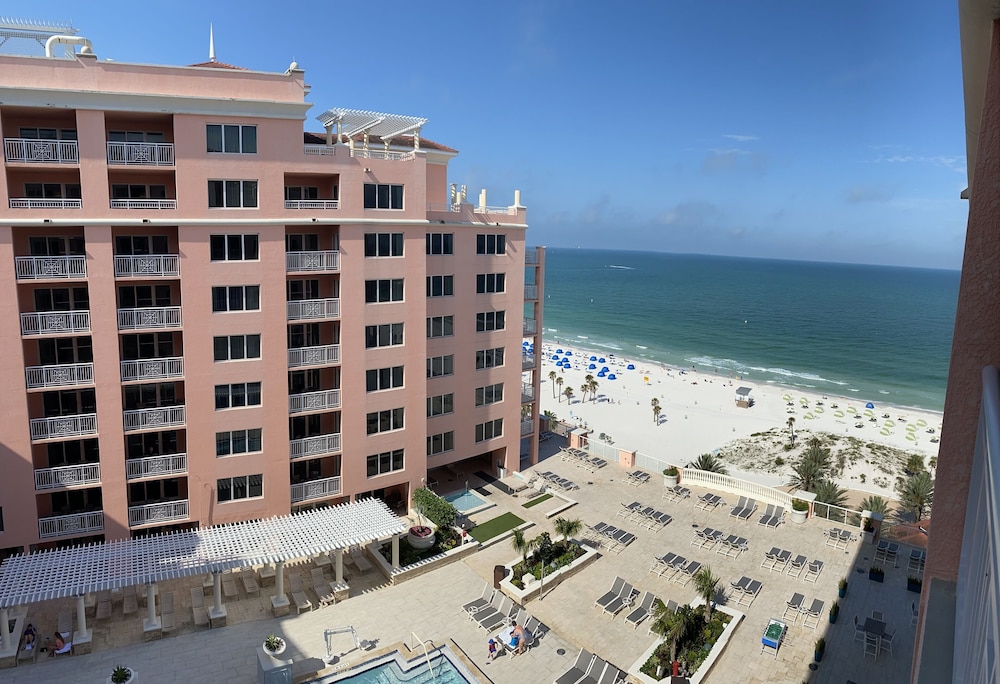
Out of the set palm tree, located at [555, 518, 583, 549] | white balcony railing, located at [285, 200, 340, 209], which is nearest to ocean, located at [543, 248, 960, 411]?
palm tree, located at [555, 518, 583, 549]

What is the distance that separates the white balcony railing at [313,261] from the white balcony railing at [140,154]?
20.5 feet

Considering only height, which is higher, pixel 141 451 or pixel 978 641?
pixel 978 641

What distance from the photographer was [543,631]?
2548 cm

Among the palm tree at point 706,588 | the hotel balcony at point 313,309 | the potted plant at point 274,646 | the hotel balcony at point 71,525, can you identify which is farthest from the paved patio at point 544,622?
the hotel balcony at point 313,309

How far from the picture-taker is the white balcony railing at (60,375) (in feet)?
85.4

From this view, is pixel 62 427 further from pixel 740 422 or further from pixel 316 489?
pixel 740 422

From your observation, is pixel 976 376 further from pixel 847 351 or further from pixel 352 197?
pixel 847 351

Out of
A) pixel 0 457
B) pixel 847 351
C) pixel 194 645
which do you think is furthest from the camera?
pixel 847 351

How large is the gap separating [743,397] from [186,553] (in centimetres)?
6916

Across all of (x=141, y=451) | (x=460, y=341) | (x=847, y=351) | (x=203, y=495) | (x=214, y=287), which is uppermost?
(x=214, y=287)

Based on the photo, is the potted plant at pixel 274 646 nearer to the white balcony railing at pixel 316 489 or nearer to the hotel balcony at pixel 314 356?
the white balcony railing at pixel 316 489

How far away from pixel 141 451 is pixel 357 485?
10.1m

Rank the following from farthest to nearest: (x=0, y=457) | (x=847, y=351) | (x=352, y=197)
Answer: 1. (x=847, y=351)
2. (x=352, y=197)
3. (x=0, y=457)

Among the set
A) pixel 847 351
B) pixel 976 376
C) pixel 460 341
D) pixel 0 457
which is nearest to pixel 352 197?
pixel 460 341
